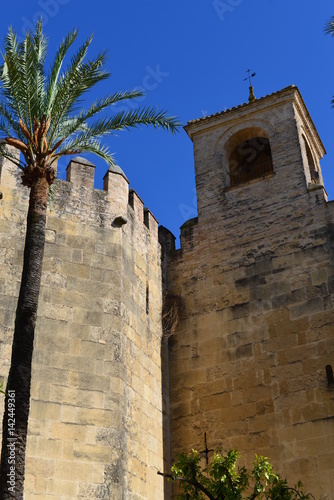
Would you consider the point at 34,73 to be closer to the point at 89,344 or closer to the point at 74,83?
the point at 74,83

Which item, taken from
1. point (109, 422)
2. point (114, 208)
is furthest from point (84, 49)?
point (109, 422)

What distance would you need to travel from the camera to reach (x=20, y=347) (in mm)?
8180

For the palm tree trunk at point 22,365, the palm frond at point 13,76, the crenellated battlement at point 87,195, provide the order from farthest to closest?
→ the crenellated battlement at point 87,195 → the palm frond at point 13,76 → the palm tree trunk at point 22,365

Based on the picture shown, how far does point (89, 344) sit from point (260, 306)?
3.79 metres

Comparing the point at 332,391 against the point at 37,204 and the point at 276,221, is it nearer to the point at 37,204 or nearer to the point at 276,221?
the point at 276,221

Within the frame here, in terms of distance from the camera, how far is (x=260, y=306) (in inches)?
523

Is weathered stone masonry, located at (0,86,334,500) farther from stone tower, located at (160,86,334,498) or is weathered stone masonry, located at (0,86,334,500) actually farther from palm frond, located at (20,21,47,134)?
palm frond, located at (20,21,47,134)

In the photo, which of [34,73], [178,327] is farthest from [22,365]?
[178,327]

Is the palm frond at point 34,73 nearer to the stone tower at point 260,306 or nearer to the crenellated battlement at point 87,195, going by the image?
the crenellated battlement at point 87,195

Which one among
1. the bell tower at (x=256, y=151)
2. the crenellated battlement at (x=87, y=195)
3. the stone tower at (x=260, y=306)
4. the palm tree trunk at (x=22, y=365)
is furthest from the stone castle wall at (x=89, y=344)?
the bell tower at (x=256, y=151)

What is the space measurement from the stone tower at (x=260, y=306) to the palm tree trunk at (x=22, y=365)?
5.36m

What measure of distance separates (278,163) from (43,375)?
741cm

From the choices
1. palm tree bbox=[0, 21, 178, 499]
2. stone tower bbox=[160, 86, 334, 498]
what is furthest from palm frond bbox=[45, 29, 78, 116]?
stone tower bbox=[160, 86, 334, 498]

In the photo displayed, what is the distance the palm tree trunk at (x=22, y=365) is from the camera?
7422 millimetres
